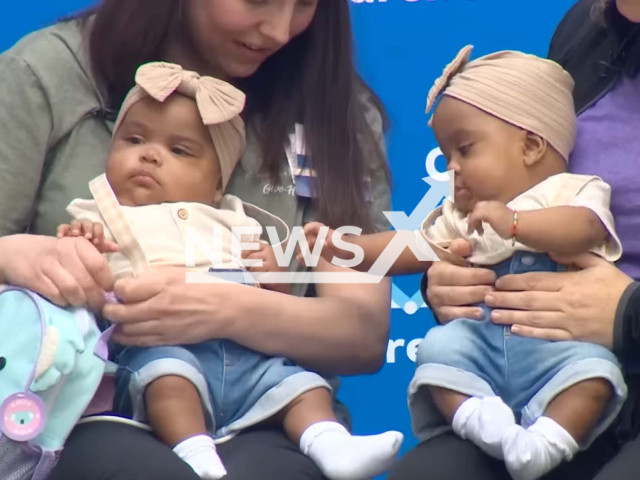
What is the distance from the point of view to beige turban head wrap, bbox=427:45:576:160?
6.01 ft

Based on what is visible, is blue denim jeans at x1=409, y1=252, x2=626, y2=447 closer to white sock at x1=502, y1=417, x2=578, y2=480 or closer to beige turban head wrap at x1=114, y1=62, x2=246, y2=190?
white sock at x1=502, y1=417, x2=578, y2=480

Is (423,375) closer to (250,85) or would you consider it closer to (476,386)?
(476,386)

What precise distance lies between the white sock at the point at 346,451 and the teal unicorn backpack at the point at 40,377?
0.32 m

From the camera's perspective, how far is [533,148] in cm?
184

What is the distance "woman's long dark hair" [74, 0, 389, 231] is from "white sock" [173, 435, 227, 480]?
1.71ft

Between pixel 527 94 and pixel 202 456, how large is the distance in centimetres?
77

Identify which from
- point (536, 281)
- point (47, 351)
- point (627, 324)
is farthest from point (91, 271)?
point (627, 324)

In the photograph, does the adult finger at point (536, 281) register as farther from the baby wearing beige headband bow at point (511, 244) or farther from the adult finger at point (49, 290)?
the adult finger at point (49, 290)

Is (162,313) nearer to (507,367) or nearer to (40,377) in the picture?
(40,377)

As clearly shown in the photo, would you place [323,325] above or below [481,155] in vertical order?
below

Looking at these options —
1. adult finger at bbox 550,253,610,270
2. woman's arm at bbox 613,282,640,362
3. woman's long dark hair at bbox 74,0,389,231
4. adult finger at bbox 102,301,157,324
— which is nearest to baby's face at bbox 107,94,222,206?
woman's long dark hair at bbox 74,0,389,231

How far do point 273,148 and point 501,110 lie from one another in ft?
1.36

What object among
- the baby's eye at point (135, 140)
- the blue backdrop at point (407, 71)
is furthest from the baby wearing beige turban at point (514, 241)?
the blue backdrop at point (407, 71)

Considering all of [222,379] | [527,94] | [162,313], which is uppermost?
[527,94]
